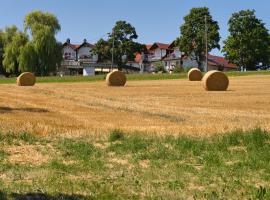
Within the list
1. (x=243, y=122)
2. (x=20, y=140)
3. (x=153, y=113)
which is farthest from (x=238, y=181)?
(x=153, y=113)

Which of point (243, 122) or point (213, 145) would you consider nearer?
point (213, 145)

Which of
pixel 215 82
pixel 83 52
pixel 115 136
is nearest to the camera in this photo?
pixel 115 136

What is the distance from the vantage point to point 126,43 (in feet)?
378

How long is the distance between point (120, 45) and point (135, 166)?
107 m

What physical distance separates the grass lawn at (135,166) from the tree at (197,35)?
9139 centimetres

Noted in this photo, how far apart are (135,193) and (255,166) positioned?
8.32ft

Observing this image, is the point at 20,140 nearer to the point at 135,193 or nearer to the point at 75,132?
the point at 75,132

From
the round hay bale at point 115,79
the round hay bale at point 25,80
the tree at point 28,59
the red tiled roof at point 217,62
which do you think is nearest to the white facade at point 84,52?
the red tiled roof at point 217,62

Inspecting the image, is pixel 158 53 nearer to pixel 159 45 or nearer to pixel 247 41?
pixel 159 45

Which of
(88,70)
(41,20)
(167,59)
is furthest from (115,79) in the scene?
(167,59)

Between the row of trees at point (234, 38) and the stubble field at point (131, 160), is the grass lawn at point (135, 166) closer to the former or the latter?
the stubble field at point (131, 160)

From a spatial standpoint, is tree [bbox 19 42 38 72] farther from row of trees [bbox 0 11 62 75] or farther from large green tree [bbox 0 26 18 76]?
large green tree [bbox 0 26 18 76]

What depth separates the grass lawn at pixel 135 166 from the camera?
750cm

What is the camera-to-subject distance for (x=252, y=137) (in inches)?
443
